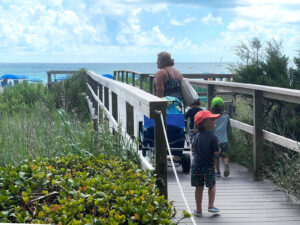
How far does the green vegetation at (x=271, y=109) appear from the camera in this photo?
698 cm

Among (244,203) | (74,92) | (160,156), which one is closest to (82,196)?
(160,156)

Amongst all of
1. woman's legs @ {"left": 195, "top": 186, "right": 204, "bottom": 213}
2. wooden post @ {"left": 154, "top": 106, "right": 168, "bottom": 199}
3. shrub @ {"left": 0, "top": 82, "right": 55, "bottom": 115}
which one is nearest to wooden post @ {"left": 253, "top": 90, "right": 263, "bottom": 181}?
Answer: woman's legs @ {"left": 195, "top": 186, "right": 204, "bottom": 213}

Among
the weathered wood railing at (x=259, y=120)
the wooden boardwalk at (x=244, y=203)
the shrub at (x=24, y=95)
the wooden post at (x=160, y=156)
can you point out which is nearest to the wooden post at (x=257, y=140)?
the weathered wood railing at (x=259, y=120)

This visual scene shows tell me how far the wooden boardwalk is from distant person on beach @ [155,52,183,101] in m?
1.51

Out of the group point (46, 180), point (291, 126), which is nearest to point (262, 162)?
point (291, 126)

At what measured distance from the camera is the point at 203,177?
5.54m

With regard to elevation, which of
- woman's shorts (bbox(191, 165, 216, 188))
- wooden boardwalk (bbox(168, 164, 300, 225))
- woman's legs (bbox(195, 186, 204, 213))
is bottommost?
wooden boardwalk (bbox(168, 164, 300, 225))

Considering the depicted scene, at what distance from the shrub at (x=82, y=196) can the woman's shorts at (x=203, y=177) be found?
1.58 metres

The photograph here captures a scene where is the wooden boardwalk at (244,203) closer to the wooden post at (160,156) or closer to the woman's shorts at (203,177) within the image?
the woman's shorts at (203,177)

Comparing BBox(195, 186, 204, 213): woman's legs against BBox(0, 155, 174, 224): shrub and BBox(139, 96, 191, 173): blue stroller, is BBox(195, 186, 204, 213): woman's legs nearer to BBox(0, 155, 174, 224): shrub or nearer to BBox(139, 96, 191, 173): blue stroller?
BBox(0, 155, 174, 224): shrub

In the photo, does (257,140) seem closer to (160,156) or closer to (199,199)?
(199,199)

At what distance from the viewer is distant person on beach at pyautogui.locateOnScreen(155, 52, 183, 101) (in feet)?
26.5

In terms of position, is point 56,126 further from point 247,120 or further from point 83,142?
point 247,120

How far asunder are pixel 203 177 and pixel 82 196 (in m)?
2.59
